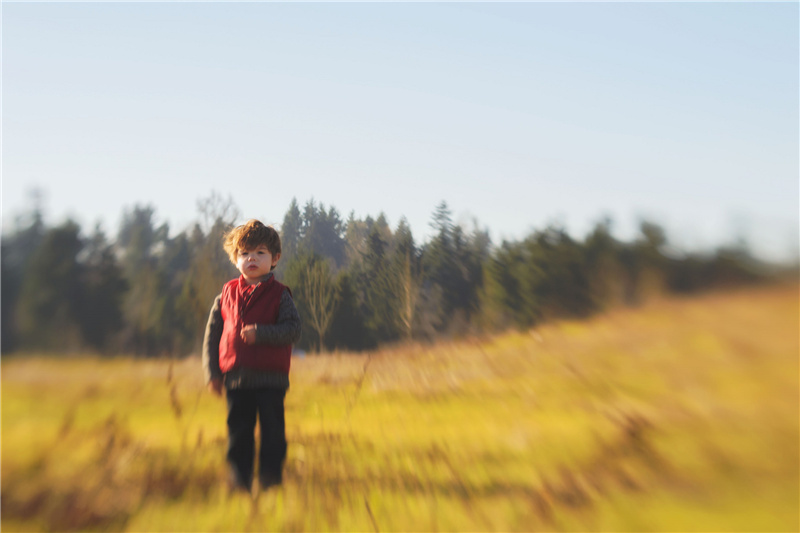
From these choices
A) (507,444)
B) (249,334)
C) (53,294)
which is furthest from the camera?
(53,294)

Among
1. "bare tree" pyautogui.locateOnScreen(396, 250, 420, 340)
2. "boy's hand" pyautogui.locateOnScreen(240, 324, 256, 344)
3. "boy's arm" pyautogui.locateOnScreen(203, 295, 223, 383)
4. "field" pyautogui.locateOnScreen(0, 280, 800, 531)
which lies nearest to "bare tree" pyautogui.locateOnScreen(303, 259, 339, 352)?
"bare tree" pyautogui.locateOnScreen(396, 250, 420, 340)

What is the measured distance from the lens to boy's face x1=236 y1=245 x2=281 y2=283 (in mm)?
3426

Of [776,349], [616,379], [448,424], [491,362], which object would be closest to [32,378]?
[448,424]

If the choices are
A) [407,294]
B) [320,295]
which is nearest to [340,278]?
[320,295]

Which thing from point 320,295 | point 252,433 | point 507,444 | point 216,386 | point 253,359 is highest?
point 320,295

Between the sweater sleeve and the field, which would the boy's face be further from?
the field

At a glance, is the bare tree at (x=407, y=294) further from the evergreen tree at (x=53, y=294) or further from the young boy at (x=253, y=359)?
the evergreen tree at (x=53, y=294)

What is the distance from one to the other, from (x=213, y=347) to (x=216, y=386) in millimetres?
225

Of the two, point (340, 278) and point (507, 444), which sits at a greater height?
point (340, 278)

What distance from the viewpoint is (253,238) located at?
3467mm

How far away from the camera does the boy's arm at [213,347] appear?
133 inches

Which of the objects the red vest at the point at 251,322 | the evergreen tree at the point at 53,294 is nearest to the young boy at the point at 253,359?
the red vest at the point at 251,322

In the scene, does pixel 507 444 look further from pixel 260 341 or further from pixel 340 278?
pixel 340 278

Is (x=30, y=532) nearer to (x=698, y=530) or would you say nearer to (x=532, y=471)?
(x=532, y=471)
